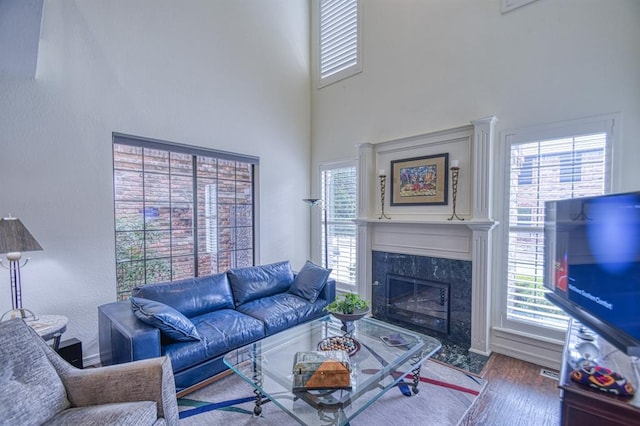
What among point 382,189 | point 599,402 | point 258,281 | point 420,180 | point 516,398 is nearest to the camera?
point 599,402

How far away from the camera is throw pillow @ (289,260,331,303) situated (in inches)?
141

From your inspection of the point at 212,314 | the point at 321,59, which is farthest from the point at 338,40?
the point at 212,314

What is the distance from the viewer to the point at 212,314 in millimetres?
3016

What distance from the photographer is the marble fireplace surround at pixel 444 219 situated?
3096mm

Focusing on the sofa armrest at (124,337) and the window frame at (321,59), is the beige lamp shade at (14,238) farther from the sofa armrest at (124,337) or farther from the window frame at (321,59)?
the window frame at (321,59)

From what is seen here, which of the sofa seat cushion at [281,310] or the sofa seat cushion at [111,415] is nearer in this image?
the sofa seat cushion at [111,415]

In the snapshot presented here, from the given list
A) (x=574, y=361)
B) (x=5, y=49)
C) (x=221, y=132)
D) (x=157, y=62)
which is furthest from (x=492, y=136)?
(x=5, y=49)

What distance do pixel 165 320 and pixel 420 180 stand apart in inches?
122

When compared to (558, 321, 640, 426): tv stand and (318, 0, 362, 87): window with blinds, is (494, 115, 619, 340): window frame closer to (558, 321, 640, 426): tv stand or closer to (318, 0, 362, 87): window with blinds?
(558, 321, 640, 426): tv stand

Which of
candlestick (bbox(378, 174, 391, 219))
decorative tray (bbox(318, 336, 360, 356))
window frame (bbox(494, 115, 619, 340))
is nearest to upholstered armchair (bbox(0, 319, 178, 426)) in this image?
decorative tray (bbox(318, 336, 360, 356))

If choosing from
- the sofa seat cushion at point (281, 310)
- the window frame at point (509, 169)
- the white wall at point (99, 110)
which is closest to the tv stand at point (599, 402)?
the window frame at point (509, 169)

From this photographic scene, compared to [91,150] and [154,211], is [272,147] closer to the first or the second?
[154,211]

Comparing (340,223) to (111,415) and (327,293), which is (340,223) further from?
(111,415)

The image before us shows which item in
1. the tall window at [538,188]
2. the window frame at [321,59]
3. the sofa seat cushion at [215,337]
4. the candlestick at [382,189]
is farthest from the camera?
the window frame at [321,59]
